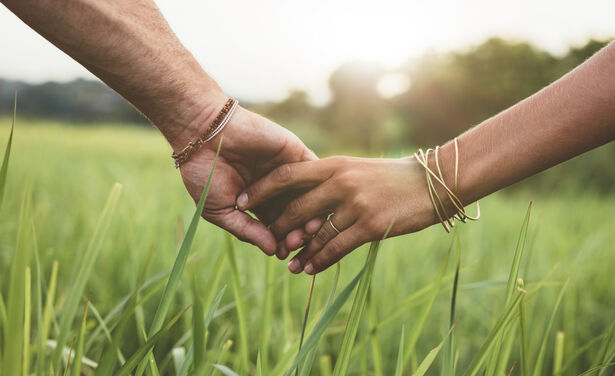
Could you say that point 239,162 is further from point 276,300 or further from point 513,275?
point 513,275

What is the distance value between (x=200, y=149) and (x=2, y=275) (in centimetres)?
96

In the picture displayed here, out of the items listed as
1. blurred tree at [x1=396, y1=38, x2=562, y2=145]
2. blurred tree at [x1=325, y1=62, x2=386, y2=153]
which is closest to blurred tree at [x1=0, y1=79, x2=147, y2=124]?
blurred tree at [x1=325, y1=62, x2=386, y2=153]

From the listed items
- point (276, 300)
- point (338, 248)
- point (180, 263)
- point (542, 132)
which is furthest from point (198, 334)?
point (276, 300)

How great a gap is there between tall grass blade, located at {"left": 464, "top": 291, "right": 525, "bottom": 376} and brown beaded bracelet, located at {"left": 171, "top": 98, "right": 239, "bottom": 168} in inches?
26.9

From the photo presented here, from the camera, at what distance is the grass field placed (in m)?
0.65

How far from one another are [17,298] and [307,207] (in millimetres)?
635

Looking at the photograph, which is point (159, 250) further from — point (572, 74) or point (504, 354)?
point (572, 74)

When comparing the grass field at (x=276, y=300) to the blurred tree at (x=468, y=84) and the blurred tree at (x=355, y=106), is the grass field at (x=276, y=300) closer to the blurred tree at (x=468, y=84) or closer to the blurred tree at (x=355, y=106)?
the blurred tree at (x=468, y=84)

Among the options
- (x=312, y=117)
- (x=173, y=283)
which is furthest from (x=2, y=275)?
(x=312, y=117)

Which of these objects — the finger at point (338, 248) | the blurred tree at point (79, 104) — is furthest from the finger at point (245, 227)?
the blurred tree at point (79, 104)

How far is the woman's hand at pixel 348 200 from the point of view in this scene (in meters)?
0.93

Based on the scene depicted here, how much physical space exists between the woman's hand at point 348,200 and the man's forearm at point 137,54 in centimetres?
24

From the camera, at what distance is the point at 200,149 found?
103 cm

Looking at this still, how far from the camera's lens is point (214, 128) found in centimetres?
100
